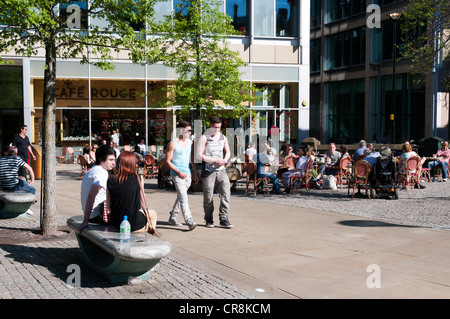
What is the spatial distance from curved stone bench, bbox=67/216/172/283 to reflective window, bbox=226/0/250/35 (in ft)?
67.8

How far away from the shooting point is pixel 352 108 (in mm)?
40469

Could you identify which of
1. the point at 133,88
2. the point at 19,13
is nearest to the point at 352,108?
the point at 133,88

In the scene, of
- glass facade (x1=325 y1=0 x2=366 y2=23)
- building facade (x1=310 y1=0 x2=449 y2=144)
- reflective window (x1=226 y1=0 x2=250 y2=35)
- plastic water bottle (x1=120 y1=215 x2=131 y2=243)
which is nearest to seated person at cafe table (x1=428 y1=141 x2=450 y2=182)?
reflective window (x1=226 y1=0 x2=250 y2=35)

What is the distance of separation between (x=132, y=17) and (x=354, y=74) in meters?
32.7

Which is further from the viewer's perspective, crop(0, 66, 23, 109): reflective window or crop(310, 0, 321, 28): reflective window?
crop(310, 0, 321, 28): reflective window

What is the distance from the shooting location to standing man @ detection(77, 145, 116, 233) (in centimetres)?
657

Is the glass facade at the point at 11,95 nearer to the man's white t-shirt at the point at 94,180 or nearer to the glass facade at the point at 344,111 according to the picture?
the man's white t-shirt at the point at 94,180

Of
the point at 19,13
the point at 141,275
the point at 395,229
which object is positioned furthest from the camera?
the point at 395,229

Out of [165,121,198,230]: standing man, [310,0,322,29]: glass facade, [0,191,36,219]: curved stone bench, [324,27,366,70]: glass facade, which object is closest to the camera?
[165,121,198,230]: standing man

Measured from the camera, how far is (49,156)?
884 centimetres

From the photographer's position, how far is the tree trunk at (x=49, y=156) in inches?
342

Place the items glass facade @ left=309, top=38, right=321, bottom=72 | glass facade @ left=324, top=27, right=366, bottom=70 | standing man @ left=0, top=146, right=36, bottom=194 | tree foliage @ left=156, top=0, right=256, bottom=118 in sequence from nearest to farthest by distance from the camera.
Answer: standing man @ left=0, top=146, right=36, bottom=194 → tree foliage @ left=156, top=0, right=256, bottom=118 → glass facade @ left=324, top=27, right=366, bottom=70 → glass facade @ left=309, top=38, right=321, bottom=72

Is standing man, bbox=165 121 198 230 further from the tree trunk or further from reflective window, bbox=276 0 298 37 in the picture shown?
reflective window, bbox=276 0 298 37
